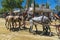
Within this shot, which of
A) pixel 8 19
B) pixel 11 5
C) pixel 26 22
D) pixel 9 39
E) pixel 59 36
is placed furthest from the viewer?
pixel 11 5

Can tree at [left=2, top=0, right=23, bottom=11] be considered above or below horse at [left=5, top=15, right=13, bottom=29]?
above

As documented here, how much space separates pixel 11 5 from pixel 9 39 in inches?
→ 1518

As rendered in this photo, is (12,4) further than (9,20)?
Yes

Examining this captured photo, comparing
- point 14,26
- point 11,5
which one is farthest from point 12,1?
point 14,26

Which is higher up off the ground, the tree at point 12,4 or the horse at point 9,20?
the tree at point 12,4

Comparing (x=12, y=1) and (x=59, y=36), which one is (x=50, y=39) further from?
(x=12, y=1)

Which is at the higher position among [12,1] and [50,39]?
[12,1]

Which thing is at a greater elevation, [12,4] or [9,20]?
[12,4]

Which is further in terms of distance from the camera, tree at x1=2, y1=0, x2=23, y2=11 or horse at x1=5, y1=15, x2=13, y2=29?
tree at x1=2, y1=0, x2=23, y2=11

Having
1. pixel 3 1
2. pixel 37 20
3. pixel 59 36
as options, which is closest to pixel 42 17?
pixel 37 20

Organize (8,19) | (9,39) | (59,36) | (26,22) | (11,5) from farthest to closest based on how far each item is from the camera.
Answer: (11,5) → (26,22) → (8,19) → (59,36) → (9,39)

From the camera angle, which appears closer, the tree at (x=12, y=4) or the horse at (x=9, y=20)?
the horse at (x=9, y=20)

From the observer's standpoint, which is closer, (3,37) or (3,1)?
(3,37)

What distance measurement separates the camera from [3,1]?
57625 mm
